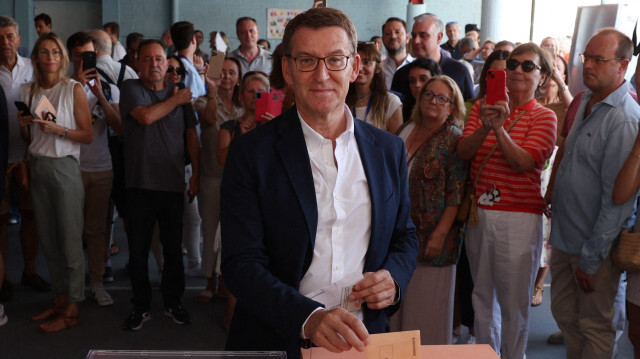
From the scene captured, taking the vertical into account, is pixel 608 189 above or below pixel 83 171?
above

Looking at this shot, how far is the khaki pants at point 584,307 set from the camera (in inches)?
107

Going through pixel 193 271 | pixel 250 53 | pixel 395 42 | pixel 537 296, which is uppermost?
pixel 395 42

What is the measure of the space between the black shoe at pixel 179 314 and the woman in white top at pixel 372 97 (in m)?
1.67

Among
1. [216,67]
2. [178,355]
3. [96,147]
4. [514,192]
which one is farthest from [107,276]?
[178,355]

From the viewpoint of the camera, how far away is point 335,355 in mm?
1239

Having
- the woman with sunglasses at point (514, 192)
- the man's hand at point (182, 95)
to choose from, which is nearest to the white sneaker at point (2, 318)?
the man's hand at point (182, 95)

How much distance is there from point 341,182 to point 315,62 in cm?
30

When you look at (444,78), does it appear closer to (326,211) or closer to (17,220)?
(326,211)

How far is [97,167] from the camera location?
13.3 ft

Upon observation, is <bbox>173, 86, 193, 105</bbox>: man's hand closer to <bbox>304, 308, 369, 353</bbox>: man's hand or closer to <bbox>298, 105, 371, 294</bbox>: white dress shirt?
<bbox>298, 105, 371, 294</bbox>: white dress shirt

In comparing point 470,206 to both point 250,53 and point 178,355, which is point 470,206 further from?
point 250,53

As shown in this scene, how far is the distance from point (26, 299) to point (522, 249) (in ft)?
10.9

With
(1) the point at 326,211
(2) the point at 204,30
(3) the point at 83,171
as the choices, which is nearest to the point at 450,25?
(2) the point at 204,30

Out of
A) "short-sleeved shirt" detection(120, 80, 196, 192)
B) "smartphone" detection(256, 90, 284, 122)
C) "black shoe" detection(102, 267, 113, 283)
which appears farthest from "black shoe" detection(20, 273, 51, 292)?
"smartphone" detection(256, 90, 284, 122)
